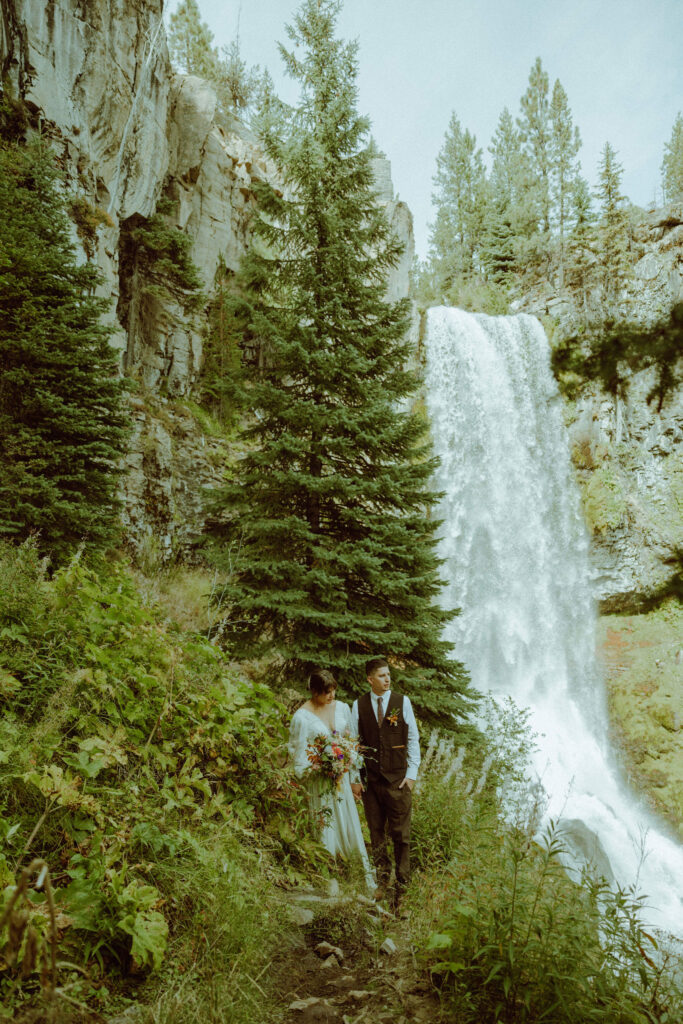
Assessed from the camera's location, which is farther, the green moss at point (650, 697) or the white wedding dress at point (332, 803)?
the green moss at point (650, 697)

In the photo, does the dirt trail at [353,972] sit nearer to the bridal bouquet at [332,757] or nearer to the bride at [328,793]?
the bride at [328,793]

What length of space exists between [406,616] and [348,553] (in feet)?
3.66

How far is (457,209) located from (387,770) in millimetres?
41728

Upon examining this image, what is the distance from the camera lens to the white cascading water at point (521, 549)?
15117 millimetres

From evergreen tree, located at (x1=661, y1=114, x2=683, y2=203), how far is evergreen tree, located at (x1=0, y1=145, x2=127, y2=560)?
46.6 meters

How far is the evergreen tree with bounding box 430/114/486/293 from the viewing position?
3644 centimetres

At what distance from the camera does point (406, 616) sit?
276 inches

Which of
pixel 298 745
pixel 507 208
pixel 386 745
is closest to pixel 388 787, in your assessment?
pixel 386 745

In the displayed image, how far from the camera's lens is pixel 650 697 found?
1596cm

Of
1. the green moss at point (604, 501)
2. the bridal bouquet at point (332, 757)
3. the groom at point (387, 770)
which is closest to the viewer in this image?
the bridal bouquet at point (332, 757)

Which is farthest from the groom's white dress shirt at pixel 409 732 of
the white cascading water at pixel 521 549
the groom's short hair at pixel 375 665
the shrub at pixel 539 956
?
the white cascading water at pixel 521 549

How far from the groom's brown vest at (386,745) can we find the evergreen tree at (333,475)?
81.1 inches

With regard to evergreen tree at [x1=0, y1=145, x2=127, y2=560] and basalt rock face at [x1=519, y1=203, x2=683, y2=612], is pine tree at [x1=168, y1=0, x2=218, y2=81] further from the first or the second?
evergreen tree at [x1=0, y1=145, x2=127, y2=560]

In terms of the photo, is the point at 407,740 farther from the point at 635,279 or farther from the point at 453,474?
Answer: the point at 635,279
